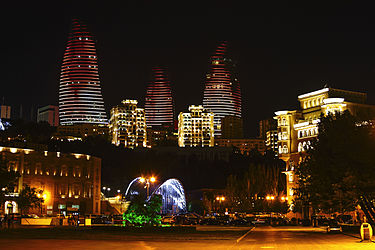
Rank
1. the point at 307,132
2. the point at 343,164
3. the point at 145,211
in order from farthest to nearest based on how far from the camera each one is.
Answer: the point at 307,132
the point at 343,164
the point at 145,211

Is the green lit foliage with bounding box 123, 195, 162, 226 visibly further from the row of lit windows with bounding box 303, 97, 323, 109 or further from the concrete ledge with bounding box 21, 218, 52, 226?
the row of lit windows with bounding box 303, 97, 323, 109

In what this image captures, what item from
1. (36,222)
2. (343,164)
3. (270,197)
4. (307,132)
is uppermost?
(307,132)

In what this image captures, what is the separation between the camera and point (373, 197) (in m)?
55.7

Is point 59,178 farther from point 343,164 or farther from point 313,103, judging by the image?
point 343,164

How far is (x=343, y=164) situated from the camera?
5403 cm

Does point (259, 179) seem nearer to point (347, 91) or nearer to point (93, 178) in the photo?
point (347, 91)

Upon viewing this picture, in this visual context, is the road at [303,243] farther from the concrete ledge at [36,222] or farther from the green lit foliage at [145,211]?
the concrete ledge at [36,222]

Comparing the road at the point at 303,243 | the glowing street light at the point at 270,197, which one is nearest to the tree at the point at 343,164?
the road at the point at 303,243

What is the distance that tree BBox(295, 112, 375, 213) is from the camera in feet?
172

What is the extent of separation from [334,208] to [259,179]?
7514cm

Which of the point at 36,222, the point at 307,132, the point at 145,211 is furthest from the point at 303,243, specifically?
the point at 307,132

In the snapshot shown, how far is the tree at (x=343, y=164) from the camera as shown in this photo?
52469 millimetres

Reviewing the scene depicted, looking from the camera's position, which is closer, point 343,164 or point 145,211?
point 145,211

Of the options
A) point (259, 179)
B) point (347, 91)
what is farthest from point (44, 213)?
point (347, 91)
